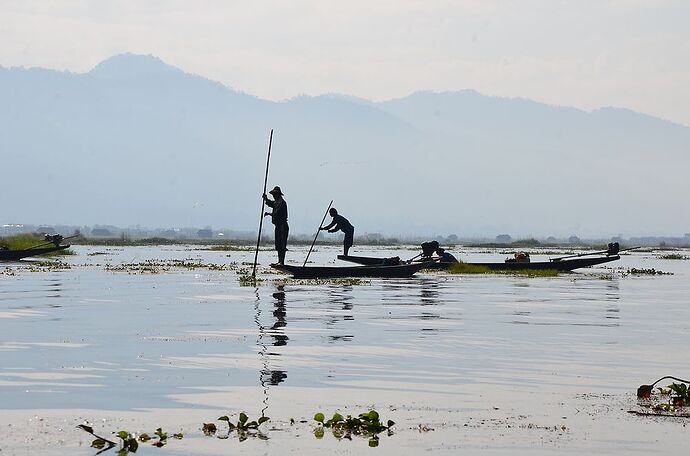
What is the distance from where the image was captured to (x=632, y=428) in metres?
12.5

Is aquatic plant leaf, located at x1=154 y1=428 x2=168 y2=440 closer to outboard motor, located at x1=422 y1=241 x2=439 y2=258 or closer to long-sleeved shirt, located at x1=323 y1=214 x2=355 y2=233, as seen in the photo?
long-sleeved shirt, located at x1=323 y1=214 x2=355 y2=233

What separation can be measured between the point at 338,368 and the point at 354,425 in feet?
16.5

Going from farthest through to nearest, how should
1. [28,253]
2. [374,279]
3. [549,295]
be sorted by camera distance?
[28,253]
[374,279]
[549,295]

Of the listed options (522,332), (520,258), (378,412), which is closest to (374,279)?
(520,258)

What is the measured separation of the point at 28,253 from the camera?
206ft

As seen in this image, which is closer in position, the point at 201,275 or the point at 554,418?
the point at 554,418

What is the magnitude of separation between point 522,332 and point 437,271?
30649 mm

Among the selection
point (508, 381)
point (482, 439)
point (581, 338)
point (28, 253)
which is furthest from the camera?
point (28, 253)

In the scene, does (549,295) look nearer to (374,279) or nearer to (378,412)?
(374,279)

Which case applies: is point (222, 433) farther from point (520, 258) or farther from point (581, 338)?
point (520, 258)

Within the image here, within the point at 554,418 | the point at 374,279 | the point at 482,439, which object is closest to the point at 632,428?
the point at 554,418

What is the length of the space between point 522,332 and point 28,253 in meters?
44.3

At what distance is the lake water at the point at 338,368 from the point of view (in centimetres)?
1202

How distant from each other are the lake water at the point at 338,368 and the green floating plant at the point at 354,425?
0.13 meters
